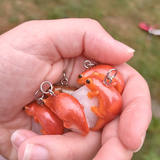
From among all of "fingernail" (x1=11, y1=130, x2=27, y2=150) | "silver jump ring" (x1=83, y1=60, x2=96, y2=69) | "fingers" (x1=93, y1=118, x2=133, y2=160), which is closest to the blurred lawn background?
"fingers" (x1=93, y1=118, x2=133, y2=160)

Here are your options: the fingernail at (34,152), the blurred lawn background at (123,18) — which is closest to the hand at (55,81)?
the fingernail at (34,152)

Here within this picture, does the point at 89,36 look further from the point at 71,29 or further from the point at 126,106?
the point at 126,106

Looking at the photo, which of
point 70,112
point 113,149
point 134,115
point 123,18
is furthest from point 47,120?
point 123,18

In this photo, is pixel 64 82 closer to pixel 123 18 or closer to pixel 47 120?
pixel 47 120

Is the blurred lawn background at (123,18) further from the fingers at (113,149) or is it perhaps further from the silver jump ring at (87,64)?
the silver jump ring at (87,64)

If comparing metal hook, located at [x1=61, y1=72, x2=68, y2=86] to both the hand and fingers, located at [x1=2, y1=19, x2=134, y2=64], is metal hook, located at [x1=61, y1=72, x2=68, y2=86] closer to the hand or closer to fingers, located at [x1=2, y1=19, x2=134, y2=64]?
the hand

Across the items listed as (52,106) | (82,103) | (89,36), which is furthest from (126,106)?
(89,36)
